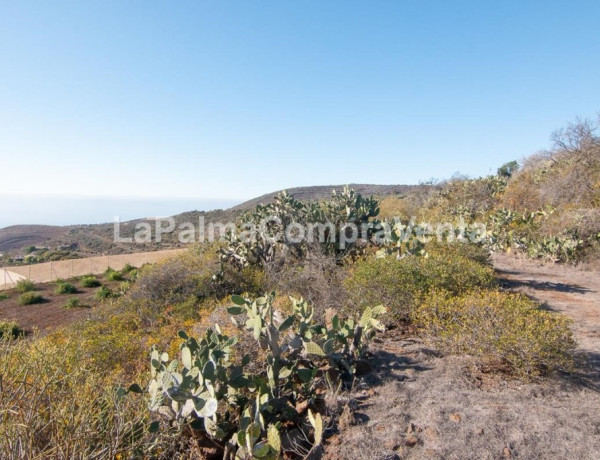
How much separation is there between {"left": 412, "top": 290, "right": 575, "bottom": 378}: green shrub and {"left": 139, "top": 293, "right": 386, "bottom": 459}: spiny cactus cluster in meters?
0.80

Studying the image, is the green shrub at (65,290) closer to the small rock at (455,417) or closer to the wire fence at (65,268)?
the wire fence at (65,268)

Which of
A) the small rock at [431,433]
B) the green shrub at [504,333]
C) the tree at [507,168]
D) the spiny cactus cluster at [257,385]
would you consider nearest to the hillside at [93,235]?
the tree at [507,168]

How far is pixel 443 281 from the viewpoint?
4.67m

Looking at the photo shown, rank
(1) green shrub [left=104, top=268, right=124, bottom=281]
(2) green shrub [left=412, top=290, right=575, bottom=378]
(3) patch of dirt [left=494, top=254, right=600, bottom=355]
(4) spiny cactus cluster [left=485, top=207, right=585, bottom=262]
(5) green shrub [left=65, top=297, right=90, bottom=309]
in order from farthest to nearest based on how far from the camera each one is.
A: (1) green shrub [left=104, top=268, right=124, bottom=281], (5) green shrub [left=65, top=297, right=90, bottom=309], (4) spiny cactus cluster [left=485, top=207, right=585, bottom=262], (3) patch of dirt [left=494, top=254, right=600, bottom=355], (2) green shrub [left=412, top=290, right=575, bottom=378]

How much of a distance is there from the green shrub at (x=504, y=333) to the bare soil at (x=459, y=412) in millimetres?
135

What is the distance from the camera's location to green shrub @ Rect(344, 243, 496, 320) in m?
4.35

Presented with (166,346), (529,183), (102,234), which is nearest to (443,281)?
(166,346)

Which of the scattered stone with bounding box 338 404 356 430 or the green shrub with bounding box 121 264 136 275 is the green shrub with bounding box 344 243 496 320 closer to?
the scattered stone with bounding box 338 404 356 430

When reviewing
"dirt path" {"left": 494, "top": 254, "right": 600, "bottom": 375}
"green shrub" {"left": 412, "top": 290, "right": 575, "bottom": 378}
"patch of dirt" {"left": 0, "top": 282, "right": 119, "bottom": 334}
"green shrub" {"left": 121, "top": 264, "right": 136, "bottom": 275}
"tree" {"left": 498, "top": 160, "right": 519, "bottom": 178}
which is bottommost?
"patch of dirt" {"left": 0, "top": 282, "right": 119, "bottom": 334}

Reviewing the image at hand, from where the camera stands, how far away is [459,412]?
2555 millimetres

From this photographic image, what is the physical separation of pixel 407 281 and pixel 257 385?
2543 millimetres

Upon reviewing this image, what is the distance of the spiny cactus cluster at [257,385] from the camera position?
2342 mm

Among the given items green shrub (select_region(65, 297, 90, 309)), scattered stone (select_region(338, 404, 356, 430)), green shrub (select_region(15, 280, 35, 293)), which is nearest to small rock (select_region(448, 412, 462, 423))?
scattered stone (select_region(338, 404, 356, 430))

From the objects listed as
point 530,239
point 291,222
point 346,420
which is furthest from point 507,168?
point 346,420
